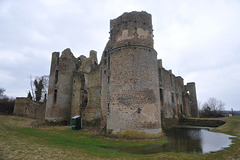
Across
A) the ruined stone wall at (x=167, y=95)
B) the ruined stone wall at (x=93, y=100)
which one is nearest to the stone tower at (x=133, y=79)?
the ruined stone wall at (x=93, y=100)

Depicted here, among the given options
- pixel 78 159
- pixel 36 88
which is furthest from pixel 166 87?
pixel 36 88

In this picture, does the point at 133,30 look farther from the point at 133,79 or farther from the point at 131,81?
the point at 131,81

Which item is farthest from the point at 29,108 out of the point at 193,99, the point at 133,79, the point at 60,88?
the point at 193,99

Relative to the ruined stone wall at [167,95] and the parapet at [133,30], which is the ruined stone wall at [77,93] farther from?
the ruined stone wall at [167,95]

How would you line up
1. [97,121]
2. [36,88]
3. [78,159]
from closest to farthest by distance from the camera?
[78,159]
[97,121]
[36,88]

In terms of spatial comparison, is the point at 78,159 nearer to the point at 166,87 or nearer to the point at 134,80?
the point at 134,80

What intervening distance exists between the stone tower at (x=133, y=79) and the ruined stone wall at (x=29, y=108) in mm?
21525

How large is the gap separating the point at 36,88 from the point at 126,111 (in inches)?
1541

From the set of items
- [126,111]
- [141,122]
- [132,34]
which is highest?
[132,34]

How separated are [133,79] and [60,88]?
48.4ft

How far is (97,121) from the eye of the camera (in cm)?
2019

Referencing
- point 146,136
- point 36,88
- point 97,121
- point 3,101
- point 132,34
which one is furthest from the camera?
point 36,88

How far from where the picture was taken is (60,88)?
2405cm

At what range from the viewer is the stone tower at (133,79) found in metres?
13.1
